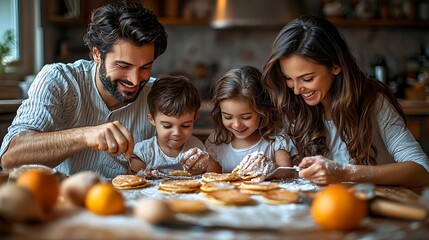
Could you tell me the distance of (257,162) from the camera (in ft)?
6.19

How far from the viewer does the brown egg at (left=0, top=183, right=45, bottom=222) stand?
1058 mm

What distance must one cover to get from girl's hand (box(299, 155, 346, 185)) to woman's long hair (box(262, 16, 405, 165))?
332 millimetres

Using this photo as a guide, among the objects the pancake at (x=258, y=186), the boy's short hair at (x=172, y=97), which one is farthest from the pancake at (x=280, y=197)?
the boy's short hair at (x=172, y=97)

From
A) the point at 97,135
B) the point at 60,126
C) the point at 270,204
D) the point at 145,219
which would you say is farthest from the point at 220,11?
the point at 145,219

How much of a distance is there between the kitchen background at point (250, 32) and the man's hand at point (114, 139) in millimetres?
2779

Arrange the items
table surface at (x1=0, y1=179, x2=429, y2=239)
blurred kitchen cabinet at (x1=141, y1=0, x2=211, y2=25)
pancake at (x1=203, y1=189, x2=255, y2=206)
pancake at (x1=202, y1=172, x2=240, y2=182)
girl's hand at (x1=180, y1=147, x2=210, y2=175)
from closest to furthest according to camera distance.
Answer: table surface at (x1=0, y1=179, x2=429, y2=239)
pancake at (x1=203, y1=189, x2=255, y2=206)
pancake at (x1=202, y1=172, x2=240, y2=182)
girl's hand at (x1=180, y1=147, x2=210, y2=175)
blurred kitchen cabinet at (x1=141, y1=0, x2=211, y2=25)

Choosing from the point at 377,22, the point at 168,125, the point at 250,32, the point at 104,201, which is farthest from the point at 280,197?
the point at 250,32

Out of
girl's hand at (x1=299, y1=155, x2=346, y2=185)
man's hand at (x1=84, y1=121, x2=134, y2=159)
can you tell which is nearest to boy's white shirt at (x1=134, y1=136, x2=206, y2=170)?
man's hand at (x1=84, y1=121, x2=134, y2=159)

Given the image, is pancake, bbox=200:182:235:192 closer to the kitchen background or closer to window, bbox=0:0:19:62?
window, bbox=0:0:19:62

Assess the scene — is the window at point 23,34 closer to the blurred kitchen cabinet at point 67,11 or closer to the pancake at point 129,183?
the blurred kitchen cabinet at point 67,11

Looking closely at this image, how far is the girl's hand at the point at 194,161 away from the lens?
6.81 ft

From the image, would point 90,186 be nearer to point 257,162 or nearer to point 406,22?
point 257,162

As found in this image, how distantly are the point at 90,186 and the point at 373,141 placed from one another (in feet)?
3.98

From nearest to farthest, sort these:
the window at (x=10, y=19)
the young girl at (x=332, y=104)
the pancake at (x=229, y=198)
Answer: the pancake at (x=229, y=198)
the young girl at (x=332, y=104)
the window at (x=10, y=19)
